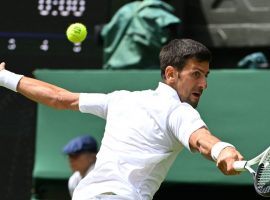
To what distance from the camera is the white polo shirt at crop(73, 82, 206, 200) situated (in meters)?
3.98

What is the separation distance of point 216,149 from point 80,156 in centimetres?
352

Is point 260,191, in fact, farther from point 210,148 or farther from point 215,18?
point 215,18

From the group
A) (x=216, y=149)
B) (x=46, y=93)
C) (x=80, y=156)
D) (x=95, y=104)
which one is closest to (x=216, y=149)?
(x=216, y=149)

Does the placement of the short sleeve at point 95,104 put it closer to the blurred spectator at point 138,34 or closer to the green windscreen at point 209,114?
the green windscreen at point 209,114

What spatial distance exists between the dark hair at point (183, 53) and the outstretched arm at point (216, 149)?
0.45 m

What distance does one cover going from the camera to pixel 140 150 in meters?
4.02

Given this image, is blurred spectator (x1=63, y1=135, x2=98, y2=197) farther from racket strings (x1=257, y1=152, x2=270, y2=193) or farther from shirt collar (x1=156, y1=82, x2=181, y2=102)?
racket strings (x1=257, y1=152, x2=270, y2=193)

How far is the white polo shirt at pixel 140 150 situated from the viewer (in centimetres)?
398

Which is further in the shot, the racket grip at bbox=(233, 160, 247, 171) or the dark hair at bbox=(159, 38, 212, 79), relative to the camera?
the dark hair at bbox=(159, 38, 212, 79)

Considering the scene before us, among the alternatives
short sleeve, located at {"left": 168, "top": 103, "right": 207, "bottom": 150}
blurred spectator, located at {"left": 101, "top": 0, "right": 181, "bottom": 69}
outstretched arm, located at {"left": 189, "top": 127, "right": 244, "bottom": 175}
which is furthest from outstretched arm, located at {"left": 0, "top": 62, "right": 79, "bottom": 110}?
blurred spectator, located at {"left": 101, "top": 0, "right": 181, "bottom": 69}

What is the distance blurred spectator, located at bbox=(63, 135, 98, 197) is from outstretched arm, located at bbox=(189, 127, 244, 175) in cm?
335

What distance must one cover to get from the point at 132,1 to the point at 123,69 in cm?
93

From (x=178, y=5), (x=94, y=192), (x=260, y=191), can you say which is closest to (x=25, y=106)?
(x=178, y=5)

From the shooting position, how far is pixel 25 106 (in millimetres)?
8414
